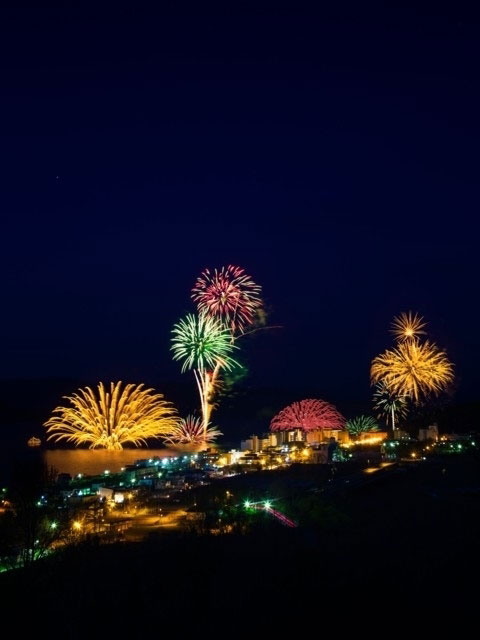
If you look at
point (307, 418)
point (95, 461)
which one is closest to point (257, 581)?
point (95, 461)

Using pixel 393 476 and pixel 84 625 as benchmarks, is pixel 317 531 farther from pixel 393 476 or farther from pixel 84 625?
pixel 393 476

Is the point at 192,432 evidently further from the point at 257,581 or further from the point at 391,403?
the point at 257,581

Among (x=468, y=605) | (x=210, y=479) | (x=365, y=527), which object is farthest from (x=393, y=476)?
(x=468, y=605)

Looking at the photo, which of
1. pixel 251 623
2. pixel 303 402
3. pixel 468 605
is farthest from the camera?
pixel 303 402

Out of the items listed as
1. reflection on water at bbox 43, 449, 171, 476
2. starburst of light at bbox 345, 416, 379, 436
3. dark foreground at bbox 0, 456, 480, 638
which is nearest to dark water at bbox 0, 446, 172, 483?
reflection on water at bbox 43, 449, 171, 476

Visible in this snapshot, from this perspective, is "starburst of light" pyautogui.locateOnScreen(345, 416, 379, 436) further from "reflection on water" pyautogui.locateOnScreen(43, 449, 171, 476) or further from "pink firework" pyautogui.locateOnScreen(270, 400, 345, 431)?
"reflection on water" pyautogui.locateOnScreen(43, 449, 171, 476)

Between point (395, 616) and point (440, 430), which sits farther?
point (440, 430)

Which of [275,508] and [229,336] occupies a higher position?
[229,336]

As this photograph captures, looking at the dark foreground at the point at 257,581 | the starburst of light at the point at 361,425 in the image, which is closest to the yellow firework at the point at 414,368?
the starburst of light at the point at 361,425
